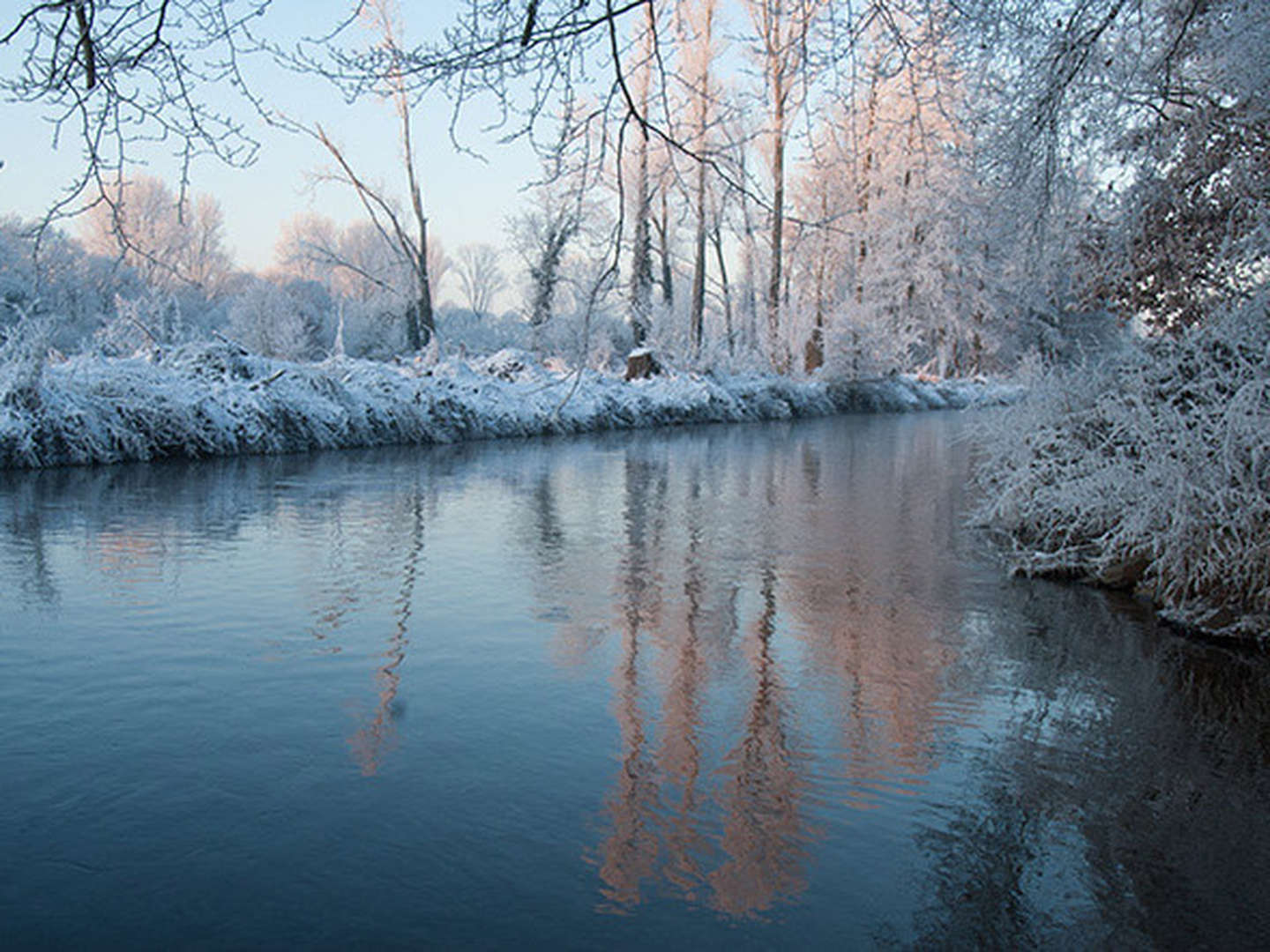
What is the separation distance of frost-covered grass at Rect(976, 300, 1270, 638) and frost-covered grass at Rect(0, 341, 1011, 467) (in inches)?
141

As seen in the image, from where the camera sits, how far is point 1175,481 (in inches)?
211

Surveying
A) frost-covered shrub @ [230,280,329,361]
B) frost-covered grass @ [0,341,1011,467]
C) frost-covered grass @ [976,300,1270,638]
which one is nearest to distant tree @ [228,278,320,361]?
frost-covered shrub @ [230,280,329,361]

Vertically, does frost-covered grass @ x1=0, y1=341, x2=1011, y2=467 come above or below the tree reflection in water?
above

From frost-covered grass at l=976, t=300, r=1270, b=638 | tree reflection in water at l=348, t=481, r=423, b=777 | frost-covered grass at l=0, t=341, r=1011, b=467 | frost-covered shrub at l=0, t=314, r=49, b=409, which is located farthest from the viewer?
frost-covered grass at l=0, t=341, r=1011, b=467

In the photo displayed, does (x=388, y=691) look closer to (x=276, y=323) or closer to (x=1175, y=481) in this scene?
(x=1175, y=481)

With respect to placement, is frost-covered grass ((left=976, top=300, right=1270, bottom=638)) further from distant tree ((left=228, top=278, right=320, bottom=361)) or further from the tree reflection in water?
distant tree ((left=228, top=278, right=320, bottom=361))

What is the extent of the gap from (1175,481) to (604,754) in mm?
3671

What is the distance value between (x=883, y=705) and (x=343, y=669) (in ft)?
7.67

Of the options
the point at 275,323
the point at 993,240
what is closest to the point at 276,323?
the point at 275,323

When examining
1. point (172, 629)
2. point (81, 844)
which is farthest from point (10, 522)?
point (81, 844)

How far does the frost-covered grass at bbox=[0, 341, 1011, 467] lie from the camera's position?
39.5 ft

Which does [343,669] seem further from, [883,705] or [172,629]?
[883,705]

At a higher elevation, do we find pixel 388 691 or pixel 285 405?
pixel 285 405

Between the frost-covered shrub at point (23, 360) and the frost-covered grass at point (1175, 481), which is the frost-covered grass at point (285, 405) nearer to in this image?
the frost-covered shrub at point (23, 360)
